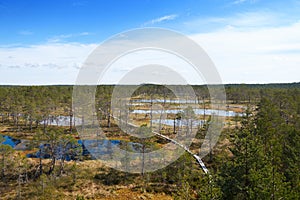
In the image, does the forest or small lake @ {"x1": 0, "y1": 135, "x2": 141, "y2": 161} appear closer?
the forest

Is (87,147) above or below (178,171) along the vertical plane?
below

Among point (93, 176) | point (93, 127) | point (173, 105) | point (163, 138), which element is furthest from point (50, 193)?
point (173, 105)

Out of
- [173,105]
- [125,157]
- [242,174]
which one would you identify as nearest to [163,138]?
[125,157]

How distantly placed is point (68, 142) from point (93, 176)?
19.5 ft

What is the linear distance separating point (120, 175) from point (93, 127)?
2941 cm

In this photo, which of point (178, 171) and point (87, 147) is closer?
point (178, 171)

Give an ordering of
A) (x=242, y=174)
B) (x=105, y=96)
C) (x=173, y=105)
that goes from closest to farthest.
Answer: (x=242, y=174)
(x=105, y=96)
(x=173, y=105)

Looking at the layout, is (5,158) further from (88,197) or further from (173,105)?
(173,105)

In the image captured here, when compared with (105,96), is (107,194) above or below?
below

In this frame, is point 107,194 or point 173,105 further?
point 173,105

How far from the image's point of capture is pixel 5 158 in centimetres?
3195

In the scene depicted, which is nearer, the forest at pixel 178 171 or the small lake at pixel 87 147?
the forest at pixel 178 171

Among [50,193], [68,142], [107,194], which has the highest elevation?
[68,142]

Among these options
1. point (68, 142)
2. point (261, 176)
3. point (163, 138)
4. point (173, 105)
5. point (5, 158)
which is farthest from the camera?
point (173, 105)
